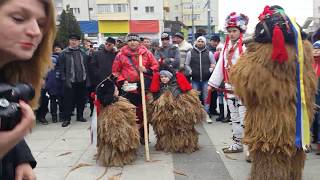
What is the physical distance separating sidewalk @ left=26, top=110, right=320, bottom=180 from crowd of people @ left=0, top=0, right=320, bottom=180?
7.6 inches

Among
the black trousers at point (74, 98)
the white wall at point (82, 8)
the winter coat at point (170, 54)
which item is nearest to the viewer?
the winter coat at point (170, 54)

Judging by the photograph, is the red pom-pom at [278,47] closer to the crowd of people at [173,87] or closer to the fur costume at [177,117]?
the crowd of people at [173,87]

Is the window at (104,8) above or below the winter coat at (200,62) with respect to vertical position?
above

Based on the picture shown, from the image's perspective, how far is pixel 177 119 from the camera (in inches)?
207

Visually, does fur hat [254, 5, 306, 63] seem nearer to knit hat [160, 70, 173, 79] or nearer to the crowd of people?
the crowd of people

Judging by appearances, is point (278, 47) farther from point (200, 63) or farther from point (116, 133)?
point (200, 63)

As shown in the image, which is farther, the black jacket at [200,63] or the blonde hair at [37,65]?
the black jacket at [200,63]

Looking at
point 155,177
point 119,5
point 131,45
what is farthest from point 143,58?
point 119,5

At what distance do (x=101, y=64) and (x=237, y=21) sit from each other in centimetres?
378

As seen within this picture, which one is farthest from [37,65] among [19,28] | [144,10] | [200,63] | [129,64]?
[144,10]

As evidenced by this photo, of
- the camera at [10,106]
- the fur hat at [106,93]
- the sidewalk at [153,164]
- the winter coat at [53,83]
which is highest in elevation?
the camera at [10,106]

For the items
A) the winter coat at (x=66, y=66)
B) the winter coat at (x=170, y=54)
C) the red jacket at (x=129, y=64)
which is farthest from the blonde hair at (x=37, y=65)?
the winter coat at (x=66, y=66)

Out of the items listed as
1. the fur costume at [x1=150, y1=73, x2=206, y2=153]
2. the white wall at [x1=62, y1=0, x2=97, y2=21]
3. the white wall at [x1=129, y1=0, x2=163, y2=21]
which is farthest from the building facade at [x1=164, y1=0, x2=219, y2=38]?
the fur costume at [x1=150, y1=73, x2=206, y2=153]

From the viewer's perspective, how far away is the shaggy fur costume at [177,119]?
5254 mm
